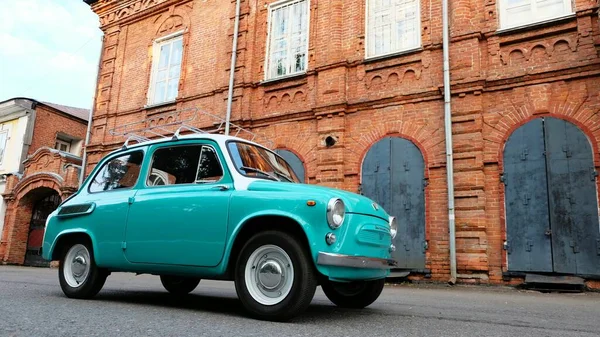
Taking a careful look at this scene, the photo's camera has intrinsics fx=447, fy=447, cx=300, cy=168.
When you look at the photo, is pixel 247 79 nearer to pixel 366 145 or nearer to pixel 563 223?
pixel 366 145

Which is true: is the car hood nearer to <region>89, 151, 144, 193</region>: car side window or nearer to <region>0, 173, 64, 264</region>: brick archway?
<region>89, 151, 144, 193</region>: car side window

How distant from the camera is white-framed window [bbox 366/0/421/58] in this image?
1095 cm

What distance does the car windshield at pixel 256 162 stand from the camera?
4.35 metres

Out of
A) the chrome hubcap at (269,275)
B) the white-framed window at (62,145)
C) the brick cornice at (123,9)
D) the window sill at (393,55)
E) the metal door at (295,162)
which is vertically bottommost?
the chrome hubcap at (269,275)

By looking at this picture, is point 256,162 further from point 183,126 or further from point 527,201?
point 183,126

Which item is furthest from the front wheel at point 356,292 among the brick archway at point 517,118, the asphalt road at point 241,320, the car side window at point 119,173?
the brick archway at point 517,118

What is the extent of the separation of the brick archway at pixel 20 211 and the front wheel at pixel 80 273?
14495 mm

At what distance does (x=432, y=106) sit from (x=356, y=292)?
21.8 feet

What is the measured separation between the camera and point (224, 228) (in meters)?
3.99

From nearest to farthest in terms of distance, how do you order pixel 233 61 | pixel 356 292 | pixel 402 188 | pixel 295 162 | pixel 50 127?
pixel 356 292 < pixel 402 188 < pixel 295 162 < pixel 233 61 < pixel 50 127

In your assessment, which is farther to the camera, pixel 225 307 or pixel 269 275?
pixel 225 307

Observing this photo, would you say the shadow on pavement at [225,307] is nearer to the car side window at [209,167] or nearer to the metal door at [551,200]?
the car side window at [209,167]

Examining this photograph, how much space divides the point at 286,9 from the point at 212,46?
2823mm

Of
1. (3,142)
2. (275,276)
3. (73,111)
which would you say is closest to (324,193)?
(275,276)
